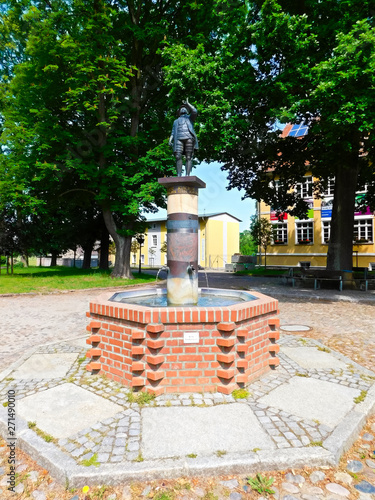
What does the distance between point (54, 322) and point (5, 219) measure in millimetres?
21026

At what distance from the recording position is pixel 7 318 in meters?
9.34

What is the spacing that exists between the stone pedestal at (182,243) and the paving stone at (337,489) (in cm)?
350

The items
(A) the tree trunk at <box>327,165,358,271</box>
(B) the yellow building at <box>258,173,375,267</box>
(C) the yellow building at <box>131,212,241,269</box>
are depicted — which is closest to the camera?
(A) the tree trunk at <box>327,165,358,271</box>

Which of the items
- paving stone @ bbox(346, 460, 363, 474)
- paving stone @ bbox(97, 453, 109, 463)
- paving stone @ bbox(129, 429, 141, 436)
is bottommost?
paving stone @ bbox(346, 460, 363, 474)

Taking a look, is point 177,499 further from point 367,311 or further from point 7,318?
point 367,311

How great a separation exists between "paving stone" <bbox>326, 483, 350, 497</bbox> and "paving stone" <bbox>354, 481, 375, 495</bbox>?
12cm

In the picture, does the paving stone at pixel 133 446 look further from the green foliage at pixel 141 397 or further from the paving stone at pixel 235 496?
the paving stone at pixel 235 496

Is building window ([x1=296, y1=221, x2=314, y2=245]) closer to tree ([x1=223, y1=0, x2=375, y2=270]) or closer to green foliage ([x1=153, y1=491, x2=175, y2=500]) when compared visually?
tree ([x1=223, y1=0, x2=375, y2=270])

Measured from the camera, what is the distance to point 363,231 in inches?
1230

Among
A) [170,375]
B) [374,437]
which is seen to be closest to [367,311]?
[374,437]

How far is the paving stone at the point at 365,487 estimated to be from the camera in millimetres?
2510

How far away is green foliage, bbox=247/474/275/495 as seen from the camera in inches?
97.6

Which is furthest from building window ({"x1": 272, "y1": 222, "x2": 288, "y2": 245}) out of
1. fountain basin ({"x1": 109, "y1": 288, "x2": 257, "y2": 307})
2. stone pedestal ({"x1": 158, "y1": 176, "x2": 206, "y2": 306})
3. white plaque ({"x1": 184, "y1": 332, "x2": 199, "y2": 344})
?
white plaque ({"x1": 184, "y1": 332, "x2": 199, "y2": 344})

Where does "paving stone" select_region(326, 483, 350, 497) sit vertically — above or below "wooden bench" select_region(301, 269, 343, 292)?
below
